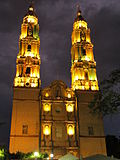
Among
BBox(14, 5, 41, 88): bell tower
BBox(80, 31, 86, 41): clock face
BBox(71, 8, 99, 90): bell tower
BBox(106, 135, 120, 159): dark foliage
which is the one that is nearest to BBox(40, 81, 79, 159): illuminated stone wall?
BBox(71, 8, 99, 90): bell tower

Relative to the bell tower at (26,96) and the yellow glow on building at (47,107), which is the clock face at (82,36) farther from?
the yellow glow on building at (47,107)

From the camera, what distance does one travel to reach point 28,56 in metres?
37.3

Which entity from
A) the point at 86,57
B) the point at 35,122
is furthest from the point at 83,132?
the point at 86,57

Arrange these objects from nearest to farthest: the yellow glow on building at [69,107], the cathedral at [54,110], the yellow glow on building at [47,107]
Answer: the cathedral at [54,110], the yellow glow on building at [47,107], the yellow glow on building at [69,107]

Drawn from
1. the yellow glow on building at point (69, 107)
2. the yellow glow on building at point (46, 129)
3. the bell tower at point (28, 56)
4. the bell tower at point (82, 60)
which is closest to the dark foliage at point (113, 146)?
the yellow glow on building at point (69, 107)

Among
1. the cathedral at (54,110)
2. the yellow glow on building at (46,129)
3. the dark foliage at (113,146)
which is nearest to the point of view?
the cathedral at (54,110)

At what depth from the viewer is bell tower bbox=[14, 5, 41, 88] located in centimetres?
3541

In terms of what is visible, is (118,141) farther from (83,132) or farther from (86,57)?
(86,57)

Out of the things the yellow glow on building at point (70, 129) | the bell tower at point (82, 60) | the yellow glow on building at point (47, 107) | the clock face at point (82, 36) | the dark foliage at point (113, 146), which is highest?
the clock face at point (82, 36)

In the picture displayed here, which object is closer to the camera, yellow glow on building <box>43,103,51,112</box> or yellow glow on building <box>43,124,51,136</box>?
yellow glow on building <box>43,124,51,136</box>

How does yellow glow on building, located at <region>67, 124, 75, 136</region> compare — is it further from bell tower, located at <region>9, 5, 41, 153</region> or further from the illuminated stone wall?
bell tower, located at <region>9, 5, 41, 153</region>

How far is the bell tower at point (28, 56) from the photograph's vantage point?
116 feet

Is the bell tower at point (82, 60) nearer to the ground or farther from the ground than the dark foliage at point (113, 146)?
farther from the ground

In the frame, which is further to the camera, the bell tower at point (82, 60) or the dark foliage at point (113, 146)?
the dark foliage at point (113, 146)
